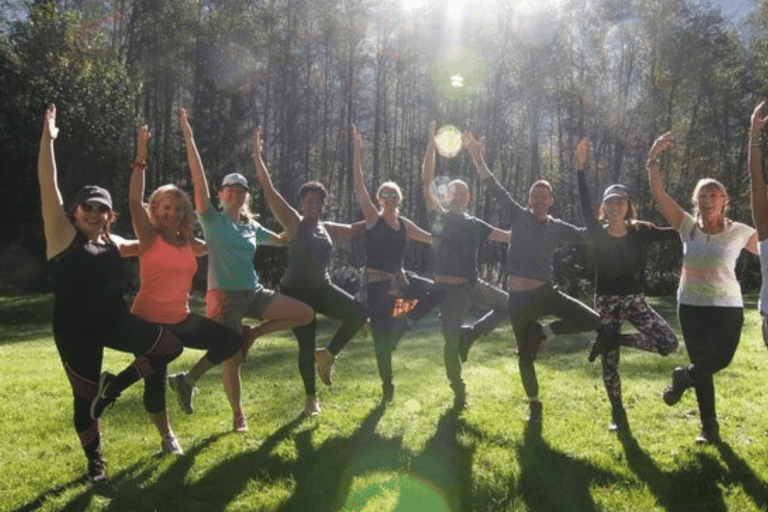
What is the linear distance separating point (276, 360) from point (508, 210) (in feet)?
21.3

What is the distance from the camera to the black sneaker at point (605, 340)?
6613 millimetres

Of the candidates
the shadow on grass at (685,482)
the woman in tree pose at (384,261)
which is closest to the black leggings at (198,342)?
the woman in tree pose at (384,261)

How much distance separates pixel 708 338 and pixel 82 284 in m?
5.07

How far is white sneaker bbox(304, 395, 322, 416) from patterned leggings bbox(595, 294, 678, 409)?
3.10m

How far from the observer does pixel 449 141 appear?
37062 mm

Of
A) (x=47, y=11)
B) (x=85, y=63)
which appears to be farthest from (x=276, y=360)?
(x=47, y=11)

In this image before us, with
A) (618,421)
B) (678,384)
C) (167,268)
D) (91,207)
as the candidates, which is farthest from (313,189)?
(678,384)

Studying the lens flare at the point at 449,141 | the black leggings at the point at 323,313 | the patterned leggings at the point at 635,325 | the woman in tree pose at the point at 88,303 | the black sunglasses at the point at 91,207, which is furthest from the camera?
the lens flare at the point at 449,141

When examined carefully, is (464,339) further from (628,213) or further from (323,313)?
(628,213)

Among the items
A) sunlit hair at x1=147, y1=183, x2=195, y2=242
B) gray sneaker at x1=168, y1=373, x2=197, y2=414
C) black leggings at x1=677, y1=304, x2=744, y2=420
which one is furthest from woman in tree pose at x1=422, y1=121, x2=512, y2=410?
sunlit hair at x1=147, y1=183, x2=195, y2=242

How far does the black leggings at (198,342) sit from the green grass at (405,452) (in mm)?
590

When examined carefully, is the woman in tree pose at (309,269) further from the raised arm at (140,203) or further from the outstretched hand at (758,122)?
the outstretched hand at (758,122)

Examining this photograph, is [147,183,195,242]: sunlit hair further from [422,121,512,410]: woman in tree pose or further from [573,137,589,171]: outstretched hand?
[573,137,589,171]: outstretched hand

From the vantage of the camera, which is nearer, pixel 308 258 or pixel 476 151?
pixel 308 258
